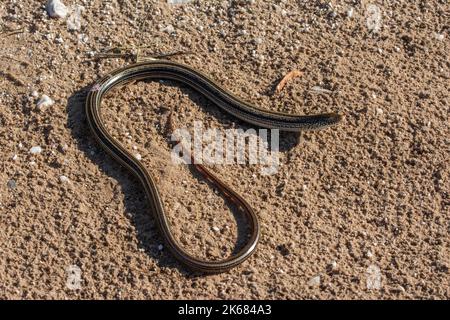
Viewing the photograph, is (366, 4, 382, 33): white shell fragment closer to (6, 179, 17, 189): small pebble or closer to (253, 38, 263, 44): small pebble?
(253, 38, 263, 44): small pebble

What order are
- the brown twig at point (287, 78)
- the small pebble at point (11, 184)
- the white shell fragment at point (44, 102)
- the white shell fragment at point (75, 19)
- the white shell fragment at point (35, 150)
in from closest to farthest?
the small pebble at point (11, 184) < the white shell fragment at point (35, 150) < the white shell fragment at point (44, 102) < the brown twig at point (287, 78) < the white shell fragment at point (75, 19)

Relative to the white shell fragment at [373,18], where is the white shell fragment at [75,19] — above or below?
below

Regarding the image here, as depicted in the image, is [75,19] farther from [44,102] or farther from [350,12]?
[350,12]

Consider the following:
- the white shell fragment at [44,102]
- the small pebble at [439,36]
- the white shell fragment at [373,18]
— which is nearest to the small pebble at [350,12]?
the white shell fragment at [373,18]

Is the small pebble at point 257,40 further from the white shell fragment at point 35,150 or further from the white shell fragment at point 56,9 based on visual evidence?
the white shell fragment at point 35,150

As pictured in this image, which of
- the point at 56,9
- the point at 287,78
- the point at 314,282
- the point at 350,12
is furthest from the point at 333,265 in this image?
the point at 56,9

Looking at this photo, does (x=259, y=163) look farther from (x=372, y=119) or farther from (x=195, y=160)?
(x=372, y=119)

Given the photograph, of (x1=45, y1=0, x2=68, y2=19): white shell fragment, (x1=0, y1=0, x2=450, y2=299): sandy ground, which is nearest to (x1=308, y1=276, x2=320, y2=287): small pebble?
(x1=0, y1=0, x2=450, y2=299): sandy ground

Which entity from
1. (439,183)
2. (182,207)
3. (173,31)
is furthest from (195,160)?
(439,183)
